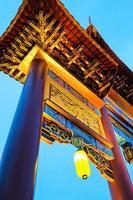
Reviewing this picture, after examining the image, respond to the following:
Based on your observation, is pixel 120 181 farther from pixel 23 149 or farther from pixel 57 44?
pixel 57 44

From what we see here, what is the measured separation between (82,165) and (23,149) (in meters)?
1.46

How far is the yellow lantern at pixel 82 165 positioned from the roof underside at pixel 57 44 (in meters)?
2.75

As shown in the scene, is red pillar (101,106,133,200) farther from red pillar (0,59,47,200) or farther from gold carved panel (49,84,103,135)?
red pillar (0,59,47,200)

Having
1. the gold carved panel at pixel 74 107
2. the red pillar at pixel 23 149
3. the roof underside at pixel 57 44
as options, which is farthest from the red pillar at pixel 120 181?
the roof underside at pixel 57 44

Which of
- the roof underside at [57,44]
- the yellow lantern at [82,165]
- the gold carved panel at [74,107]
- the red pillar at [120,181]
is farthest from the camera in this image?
the roof underside at [57,44]

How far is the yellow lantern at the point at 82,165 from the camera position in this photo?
4238mm

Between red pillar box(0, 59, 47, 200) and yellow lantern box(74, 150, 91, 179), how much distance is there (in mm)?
1056

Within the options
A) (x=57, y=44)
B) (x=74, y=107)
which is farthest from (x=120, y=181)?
(x=57, y=44)

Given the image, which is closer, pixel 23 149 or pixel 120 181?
pixel 23 149

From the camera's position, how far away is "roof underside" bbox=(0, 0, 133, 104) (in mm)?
5965

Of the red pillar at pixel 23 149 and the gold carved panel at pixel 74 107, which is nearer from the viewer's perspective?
the red pillar at pixel 23 149

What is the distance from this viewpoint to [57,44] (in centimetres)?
644

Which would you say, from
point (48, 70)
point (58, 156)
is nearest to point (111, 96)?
point (48, 70)

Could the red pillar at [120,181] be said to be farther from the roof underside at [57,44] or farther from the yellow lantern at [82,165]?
the roof underside at [57,44]
